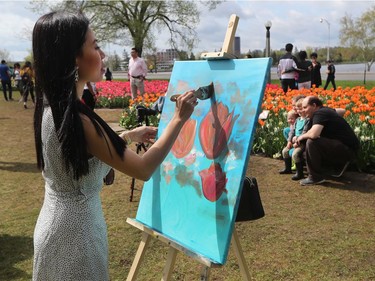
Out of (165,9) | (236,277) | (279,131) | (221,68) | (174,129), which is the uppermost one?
(165,9)

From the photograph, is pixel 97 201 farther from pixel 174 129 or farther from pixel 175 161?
pixel 175 161

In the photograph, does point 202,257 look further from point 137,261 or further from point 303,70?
point 303,70

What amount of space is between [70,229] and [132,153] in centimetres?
41

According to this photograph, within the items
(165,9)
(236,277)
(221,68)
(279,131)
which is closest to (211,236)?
(221,68)

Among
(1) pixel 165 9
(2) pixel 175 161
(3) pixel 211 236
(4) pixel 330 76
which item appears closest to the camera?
(3) pixel 211 236

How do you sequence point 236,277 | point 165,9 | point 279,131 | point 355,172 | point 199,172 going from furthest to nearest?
point 165,9 < point 279,131 < point 355,172 < point 236,277 < point 199,172

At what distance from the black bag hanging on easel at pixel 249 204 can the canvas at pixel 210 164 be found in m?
0.22

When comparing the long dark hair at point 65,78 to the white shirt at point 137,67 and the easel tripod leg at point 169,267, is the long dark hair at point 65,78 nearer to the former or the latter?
the easel tripod leg at point 169,267

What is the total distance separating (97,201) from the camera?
1.75m

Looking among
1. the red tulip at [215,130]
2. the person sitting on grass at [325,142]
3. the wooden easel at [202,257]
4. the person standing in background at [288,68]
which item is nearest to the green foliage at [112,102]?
the person standing in background at [288,68]

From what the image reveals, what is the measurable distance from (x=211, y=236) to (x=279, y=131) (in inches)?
171

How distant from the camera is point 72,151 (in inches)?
59.2

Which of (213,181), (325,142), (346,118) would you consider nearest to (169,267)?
(213,181)

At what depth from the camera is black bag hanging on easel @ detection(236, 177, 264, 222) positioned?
2254 millimetres
